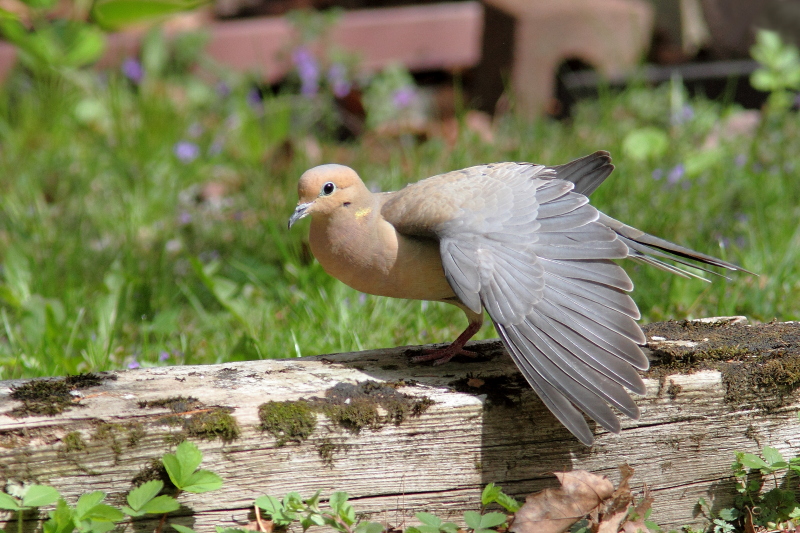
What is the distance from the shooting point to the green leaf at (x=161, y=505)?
2025mm

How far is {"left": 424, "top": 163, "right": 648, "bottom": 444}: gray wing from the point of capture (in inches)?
90.0

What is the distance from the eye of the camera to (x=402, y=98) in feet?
19.5

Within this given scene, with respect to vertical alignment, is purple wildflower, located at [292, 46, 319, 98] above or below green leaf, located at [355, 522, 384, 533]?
above

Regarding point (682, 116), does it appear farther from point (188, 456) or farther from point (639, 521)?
point (188, 456)

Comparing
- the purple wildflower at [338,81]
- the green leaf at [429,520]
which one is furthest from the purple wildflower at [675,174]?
the green leaf at [429,520]

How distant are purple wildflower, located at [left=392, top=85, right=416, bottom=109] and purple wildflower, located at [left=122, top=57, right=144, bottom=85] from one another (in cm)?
187

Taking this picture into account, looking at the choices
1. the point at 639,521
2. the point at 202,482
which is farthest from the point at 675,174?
the point at 202,482

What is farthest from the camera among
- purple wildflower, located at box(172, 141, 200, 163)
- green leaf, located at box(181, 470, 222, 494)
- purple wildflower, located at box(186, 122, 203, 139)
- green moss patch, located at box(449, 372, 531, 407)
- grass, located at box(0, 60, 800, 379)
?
purple wildflower, located at box(186, 122, 203, 139)

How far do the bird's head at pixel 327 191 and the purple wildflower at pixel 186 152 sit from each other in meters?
2.62

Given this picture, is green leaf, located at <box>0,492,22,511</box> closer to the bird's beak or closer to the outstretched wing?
the bird's beak

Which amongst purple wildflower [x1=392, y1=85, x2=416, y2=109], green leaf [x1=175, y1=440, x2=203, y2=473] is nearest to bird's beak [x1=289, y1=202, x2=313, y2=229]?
green leaf [x1=175, y1=440, x2=203, y2=473]

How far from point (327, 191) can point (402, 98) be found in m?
3.28

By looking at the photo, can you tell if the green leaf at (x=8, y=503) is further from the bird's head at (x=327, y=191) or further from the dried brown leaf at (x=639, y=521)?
the dried brown leaf at (x=639, y=521)

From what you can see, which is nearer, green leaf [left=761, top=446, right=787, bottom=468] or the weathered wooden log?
the weathered wooden log
